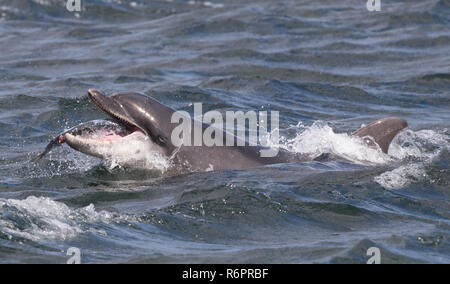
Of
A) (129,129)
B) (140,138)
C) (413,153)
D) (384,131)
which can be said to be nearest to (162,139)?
(140,138)

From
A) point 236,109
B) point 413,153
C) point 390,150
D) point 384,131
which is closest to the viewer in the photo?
point 384,131

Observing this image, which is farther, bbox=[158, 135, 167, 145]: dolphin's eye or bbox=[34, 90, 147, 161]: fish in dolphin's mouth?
bbox=[158, 135, 167, 145]: dolphin's eye

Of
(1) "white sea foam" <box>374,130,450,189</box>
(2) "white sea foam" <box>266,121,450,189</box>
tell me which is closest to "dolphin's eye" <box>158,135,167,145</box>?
(2) "white sea foam" <box>266,121,450,189</box>

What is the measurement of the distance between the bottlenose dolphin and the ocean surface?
260 millimetres

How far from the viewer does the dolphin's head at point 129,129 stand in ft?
39.0

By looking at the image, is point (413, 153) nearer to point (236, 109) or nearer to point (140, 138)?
point (140, 138)

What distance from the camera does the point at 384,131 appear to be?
13211mm

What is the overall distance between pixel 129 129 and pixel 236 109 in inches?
273

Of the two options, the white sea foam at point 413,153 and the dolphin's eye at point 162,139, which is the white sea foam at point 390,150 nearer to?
the white sea foam at point 413,153

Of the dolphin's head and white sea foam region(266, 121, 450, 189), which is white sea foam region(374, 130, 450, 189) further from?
the dolphin's head

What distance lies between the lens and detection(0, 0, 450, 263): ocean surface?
32.4 ft

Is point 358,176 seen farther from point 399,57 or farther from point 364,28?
point 364,28

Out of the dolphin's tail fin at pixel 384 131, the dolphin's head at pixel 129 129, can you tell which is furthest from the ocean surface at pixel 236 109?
the dolphin's head at pixel 129 129

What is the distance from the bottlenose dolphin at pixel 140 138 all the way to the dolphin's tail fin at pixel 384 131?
64.3 inches
